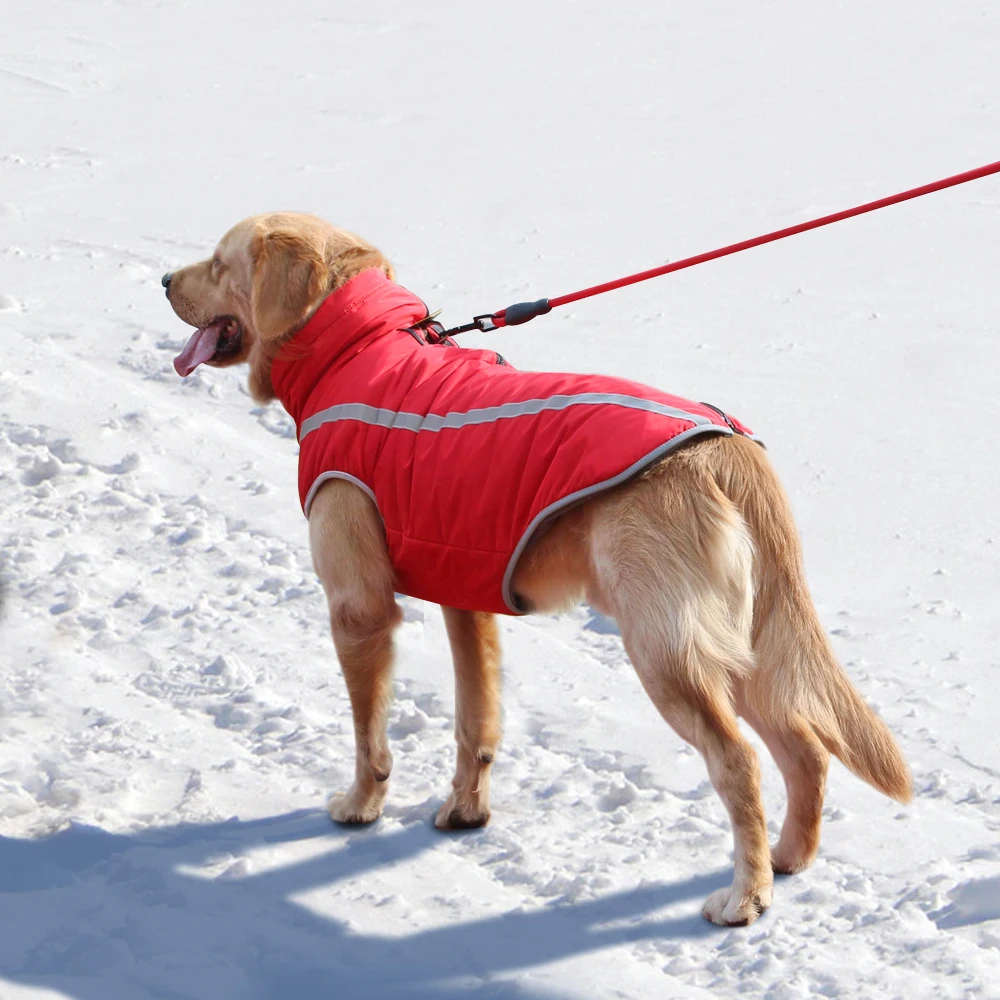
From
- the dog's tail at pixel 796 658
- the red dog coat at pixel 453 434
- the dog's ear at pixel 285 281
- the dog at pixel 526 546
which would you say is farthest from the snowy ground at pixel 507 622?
the dog's ear at pixel 285 281

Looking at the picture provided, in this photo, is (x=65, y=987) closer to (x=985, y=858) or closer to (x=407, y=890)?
(x=407, y=890)

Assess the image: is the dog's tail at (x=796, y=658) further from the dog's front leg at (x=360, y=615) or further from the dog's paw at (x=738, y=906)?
the dog's front leg at (x=360, y=615)

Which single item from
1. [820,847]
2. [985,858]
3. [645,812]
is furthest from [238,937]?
[985,858]

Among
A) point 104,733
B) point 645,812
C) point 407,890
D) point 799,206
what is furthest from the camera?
point 799,206

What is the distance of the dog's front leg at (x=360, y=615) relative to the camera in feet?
11.2

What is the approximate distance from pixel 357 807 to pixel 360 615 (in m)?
0.61

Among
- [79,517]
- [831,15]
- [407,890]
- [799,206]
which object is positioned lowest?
[407,890]

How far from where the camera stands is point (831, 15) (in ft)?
37.8

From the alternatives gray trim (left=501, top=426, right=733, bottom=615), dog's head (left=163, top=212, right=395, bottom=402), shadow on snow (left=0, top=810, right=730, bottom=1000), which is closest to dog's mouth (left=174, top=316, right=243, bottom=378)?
dog's head (left=163, top=212, right=395, bottom=402)

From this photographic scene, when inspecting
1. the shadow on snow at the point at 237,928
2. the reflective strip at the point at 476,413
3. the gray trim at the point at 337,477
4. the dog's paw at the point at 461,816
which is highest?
the reflective strip at the point at 476,413

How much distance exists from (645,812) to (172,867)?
1.31 meters

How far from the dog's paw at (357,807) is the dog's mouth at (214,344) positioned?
1347 mm

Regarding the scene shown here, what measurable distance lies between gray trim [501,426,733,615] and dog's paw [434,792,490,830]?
2.75ft

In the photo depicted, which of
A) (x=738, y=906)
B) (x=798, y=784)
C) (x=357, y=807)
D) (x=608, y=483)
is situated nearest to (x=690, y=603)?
(x=608, y=483)
